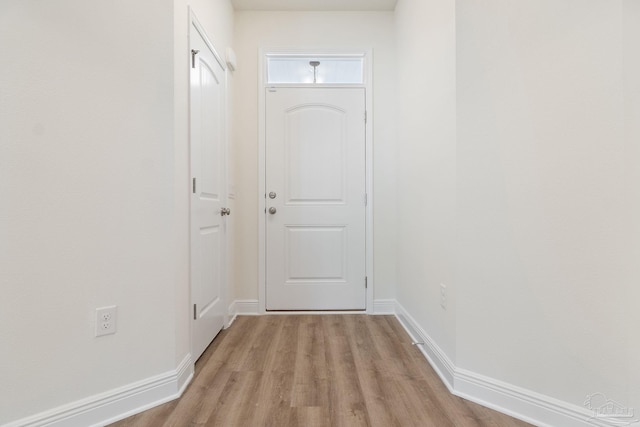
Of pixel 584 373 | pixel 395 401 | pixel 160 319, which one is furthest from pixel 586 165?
pixel 160 319

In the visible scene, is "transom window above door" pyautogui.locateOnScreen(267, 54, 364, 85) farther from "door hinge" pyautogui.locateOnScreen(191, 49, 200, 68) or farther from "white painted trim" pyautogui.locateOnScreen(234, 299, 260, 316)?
"white painted trim" pyautogui.locateOnScreen(234, 299, 260, 316)

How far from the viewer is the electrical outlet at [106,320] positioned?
140 cm

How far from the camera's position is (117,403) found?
1.43 meters

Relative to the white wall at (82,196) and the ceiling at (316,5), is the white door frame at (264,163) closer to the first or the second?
the ceiling at (316,5)

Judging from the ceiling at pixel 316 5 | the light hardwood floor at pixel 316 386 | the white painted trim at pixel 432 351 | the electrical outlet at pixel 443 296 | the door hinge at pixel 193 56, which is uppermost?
the ceiling at pixel 316 5

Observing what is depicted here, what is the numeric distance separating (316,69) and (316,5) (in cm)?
50

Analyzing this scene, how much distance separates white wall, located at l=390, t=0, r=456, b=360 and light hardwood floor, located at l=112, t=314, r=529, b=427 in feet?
0.87

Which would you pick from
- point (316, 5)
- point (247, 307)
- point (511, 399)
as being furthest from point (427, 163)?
point (247, 307)

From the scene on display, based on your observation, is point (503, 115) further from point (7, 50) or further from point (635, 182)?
point (7, 50)

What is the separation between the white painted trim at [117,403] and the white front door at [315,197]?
1.32 m

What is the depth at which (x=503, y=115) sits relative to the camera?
150cm

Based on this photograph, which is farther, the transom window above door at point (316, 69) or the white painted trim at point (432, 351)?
the transom window above door at point (316, 69)

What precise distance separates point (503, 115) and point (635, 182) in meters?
0.56

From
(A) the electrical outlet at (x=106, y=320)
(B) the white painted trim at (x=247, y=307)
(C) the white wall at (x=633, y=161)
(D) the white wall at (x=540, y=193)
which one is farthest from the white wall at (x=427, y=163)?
(A) the electrical outlet at (x=106, y=320)
